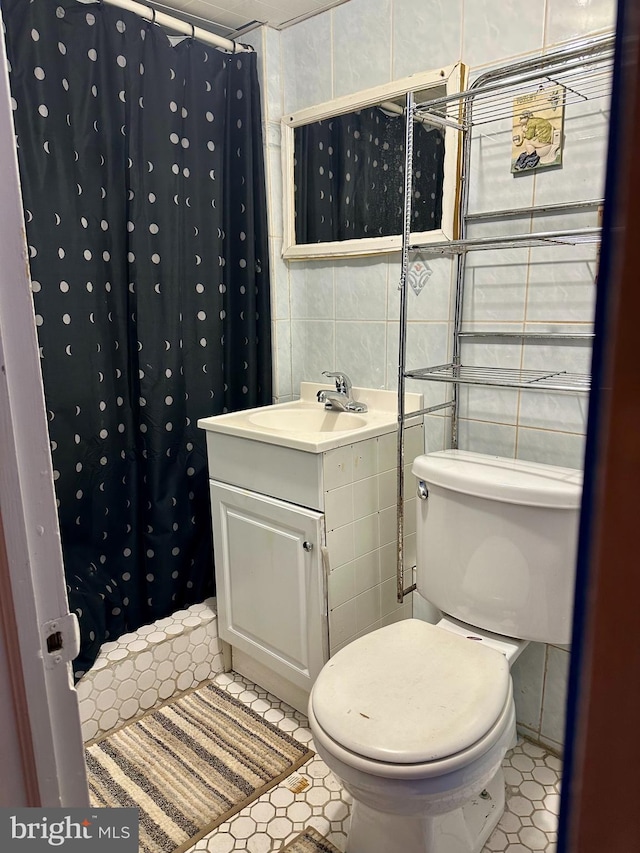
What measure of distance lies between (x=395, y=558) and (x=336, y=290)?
91cm

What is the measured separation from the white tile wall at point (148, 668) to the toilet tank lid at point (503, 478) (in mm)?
976

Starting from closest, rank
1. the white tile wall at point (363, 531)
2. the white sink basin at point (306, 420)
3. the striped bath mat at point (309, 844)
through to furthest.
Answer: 1. the striped bath mat at point (309, 844)
2. the white tile wall at point (363, 531)
3. the white sink basin at point (306, 420)

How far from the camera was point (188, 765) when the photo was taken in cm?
163

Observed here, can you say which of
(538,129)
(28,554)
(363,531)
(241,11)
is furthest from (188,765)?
(241,11)

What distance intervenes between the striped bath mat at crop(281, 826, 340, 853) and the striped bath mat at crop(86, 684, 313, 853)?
0.17 metres

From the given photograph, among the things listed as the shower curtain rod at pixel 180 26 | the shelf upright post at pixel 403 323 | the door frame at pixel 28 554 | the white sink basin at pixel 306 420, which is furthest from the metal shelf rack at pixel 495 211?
the door frame at pixel 28 554

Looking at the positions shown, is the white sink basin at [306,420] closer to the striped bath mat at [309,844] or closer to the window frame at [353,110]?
the window frame at [353,110]

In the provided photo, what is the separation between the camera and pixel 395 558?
→ 72.0 inches

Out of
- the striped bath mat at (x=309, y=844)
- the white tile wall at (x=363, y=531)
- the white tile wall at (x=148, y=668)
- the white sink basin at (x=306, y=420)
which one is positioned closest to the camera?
the striped bath mat at (x=309, y=844)

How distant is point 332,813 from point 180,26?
2252 mm

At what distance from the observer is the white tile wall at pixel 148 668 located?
1.74 metres

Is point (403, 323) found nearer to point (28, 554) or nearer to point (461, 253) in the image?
point (461, 253)

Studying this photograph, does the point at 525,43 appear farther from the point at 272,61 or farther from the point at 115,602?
the point at 115,602

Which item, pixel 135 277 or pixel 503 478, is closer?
pixel 503 478
